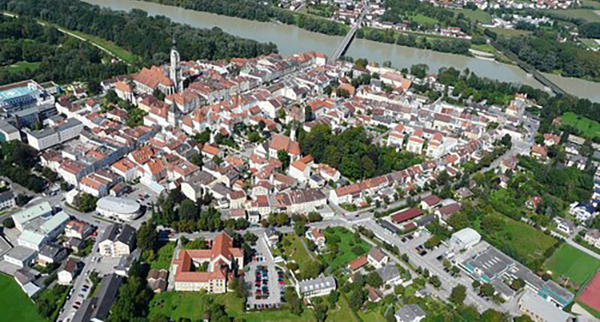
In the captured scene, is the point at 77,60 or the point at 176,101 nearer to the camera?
the point at 176,101

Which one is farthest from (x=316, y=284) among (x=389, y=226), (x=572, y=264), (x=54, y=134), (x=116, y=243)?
(x=54, y=134)

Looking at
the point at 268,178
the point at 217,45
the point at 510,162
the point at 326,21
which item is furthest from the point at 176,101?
the point at 326,21

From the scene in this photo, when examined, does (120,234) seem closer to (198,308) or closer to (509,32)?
(198,308)

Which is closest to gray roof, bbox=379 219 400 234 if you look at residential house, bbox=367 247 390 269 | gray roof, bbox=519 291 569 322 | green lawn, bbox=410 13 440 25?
residential house, bbox=367 247 390 269

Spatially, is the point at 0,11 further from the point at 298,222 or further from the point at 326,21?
the point at 298,222

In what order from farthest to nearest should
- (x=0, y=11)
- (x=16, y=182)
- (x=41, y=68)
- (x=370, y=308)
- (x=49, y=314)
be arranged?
(x=0, y=11)
(x=41, y=68)
(x=16, y=182)
(x=370, y=308)
(x=49, y=314)
